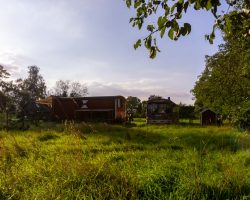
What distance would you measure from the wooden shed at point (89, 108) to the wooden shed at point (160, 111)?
4.14m

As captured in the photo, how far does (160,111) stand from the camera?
147 feet

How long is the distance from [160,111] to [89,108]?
8.55 m

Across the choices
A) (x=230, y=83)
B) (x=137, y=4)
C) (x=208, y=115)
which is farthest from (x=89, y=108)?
(x=137, y=4)

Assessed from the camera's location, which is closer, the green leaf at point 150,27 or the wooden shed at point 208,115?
the green leaf at point 150,27

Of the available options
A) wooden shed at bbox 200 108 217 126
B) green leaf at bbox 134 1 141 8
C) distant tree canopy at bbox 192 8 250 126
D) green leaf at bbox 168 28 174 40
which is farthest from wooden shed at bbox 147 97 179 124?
green leaf at bbox 168 28 174 40

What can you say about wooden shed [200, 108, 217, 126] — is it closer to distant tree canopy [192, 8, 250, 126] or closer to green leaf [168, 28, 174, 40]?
distant tree canopy [192, 8, 250, 126]

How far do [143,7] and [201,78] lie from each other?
134ft

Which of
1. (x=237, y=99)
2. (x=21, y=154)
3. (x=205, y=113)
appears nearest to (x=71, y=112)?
(x=205, y=113)

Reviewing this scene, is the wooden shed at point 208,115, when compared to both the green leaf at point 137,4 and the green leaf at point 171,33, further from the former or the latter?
the green leaf at point 171,33

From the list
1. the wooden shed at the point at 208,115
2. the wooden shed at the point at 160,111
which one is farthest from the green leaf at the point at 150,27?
the wooden shed at the point at 208,115

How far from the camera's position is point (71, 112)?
1871 inches

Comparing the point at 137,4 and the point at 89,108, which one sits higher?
the point at 89,108

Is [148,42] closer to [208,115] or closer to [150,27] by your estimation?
[150,27]

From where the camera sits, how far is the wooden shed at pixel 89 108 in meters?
46.0
